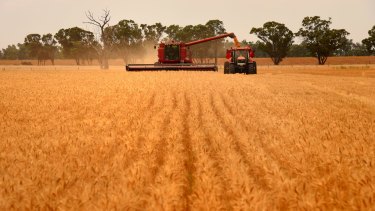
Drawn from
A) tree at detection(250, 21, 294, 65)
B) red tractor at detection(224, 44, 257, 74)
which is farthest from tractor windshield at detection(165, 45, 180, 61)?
tree at detection(250, 21, 294, 65)

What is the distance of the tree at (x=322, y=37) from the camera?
7094 centimetres

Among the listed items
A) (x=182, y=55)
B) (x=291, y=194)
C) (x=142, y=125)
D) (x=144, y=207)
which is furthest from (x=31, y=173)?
(x=182, y=55)

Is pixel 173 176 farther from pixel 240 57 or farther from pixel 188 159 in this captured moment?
pixel 240 57

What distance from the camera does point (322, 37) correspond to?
234 ft

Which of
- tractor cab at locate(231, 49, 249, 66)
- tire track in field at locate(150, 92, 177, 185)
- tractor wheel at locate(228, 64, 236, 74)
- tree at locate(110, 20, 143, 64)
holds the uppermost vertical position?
tree at locate(110, 20, 143, 64)

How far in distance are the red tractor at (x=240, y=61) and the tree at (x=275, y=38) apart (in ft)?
163

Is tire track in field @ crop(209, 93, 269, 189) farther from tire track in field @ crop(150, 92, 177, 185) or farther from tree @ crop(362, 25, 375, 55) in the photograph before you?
tree @ crop(362, 25, 375, 55)

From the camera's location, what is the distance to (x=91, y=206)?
2.61m

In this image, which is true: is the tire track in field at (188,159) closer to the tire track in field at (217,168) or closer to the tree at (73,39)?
the tire track in field at (217,168)

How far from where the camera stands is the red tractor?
27406 mm

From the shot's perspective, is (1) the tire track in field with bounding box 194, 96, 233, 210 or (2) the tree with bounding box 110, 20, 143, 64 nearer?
(1) the tire track in field with bounding box 194, 96, 233, 210

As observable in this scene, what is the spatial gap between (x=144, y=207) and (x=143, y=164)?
106cm

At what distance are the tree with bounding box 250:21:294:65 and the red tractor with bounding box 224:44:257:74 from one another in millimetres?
49741

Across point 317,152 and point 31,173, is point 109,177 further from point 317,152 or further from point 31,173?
point 317,152
